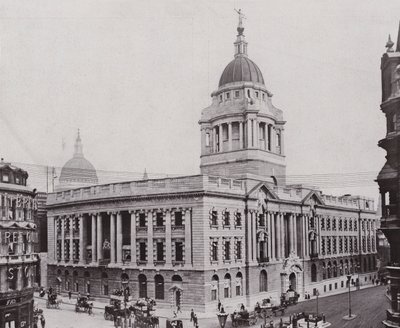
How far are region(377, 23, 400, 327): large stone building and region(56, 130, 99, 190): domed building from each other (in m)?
68.1

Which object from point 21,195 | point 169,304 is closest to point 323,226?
point 169,304

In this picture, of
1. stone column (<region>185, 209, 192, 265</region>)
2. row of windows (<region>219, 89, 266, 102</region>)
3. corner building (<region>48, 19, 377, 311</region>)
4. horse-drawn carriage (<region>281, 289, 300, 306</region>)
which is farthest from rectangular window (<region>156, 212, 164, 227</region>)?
row of windows (<region>219, 89, 266, 102</region>)

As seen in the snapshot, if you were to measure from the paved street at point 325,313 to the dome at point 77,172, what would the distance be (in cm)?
3823

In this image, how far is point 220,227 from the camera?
180 ft

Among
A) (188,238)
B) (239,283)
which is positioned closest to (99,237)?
(188,238)

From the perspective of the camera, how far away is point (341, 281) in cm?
7831

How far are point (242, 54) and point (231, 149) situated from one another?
560 inches

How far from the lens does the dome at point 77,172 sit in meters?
99.3

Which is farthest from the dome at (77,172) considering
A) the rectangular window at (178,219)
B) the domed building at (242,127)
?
the rectangular window at (178,219)

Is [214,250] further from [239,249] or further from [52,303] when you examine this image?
[52,303]

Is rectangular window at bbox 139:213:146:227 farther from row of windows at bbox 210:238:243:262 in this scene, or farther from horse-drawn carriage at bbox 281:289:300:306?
horse-drawn carriage at bbox 281:289:300:306

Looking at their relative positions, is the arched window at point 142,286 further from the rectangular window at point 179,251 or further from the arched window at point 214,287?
the arched window at point 214,287

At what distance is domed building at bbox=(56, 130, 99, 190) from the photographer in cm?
9538

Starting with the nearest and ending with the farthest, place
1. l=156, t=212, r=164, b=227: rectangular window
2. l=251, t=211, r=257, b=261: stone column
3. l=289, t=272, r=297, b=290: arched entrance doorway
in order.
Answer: l=156, t=212, r=164, b=227: rectangular window → l=251, t=211, r=257, b=261: stone column → l=289, t=272, r=297, b=290: arched entrance doorway
